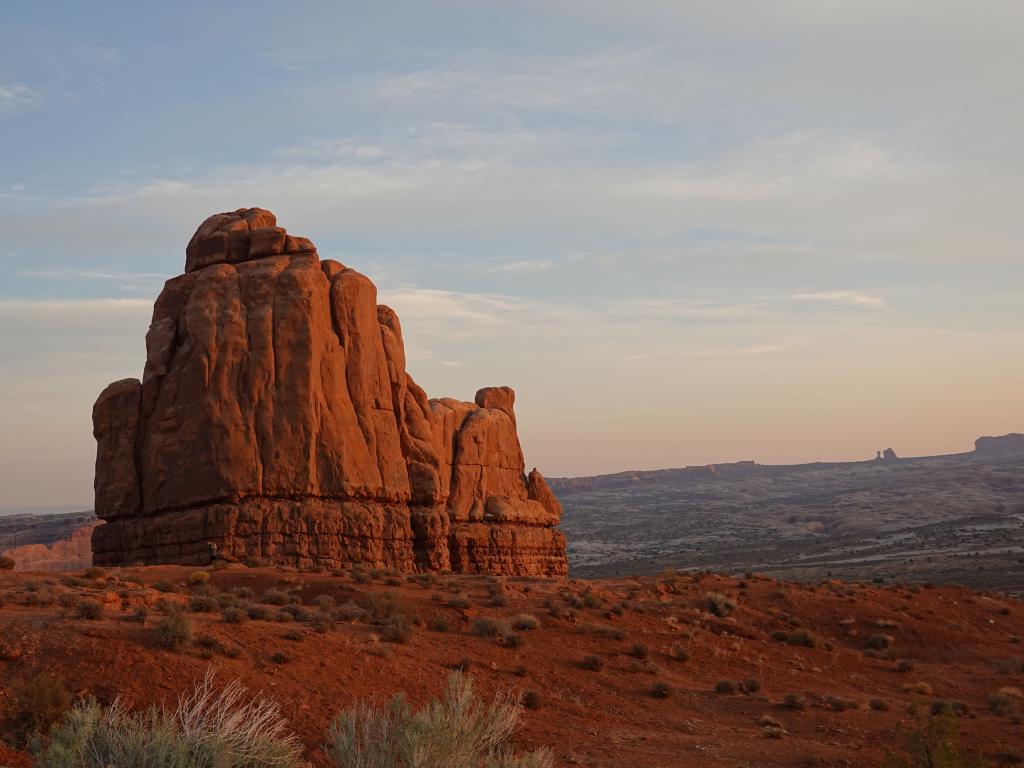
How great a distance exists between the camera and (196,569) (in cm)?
2725

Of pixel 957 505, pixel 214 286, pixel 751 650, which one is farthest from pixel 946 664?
pixel 957 505

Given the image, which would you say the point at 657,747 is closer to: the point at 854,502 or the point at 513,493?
the point at 513,493

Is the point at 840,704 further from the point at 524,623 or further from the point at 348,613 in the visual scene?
the point at 348,613

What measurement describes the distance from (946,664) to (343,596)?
16639 mm

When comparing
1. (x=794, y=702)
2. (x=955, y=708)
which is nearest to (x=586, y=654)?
(x=794, y=702)

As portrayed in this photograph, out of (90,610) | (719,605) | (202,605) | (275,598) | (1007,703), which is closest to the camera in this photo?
(90,610)

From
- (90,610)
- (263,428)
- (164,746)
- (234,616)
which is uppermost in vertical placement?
(263,428)

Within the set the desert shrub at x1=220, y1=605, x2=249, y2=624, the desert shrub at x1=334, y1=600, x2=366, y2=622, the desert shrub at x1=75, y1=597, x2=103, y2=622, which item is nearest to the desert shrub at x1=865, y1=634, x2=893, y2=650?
the desert shrub at x1=334, y1=600, x2=366, y2=622

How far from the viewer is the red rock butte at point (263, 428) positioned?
30672mm

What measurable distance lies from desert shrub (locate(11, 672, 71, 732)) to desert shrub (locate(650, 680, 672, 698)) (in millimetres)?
11525

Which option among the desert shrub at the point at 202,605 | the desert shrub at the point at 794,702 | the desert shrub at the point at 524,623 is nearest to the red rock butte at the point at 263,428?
the desert shrub at the point at 524,623

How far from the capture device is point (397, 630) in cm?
2158

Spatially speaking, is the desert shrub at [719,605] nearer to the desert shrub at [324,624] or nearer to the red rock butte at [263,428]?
the red rock butte at [263,428]

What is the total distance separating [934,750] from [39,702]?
1228cm
